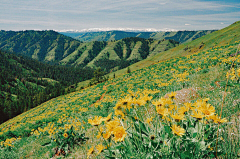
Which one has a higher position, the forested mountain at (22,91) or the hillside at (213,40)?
the hillside at (213,40)

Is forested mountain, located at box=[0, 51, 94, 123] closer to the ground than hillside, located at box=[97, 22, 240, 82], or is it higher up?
closer to the ground

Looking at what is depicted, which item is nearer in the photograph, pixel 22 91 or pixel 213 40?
pixel 213 40

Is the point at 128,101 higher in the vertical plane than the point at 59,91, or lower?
higher

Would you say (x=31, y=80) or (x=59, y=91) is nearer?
(x=59, y=91)

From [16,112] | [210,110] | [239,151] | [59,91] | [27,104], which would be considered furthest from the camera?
[59,91]

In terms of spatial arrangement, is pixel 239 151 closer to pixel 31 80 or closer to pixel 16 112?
pixel 16 112

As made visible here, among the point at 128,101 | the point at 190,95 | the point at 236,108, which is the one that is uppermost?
the point at 128,101

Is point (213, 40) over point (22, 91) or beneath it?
over

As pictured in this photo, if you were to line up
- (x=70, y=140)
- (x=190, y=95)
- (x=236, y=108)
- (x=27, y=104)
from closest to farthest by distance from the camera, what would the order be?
(x=236, y=108) → (x=70, y=140) → (x=190, y=95) → (x=27, y=104)

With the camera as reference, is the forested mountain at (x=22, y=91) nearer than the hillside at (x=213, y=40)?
No

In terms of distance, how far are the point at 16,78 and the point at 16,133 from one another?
208m

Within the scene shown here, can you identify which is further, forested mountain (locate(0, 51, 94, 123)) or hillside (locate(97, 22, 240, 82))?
forested mountain (locate(0, 51, 94, 123))

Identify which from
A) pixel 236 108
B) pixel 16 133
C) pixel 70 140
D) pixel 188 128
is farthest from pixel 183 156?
pixel 16 133

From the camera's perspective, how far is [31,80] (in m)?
188
